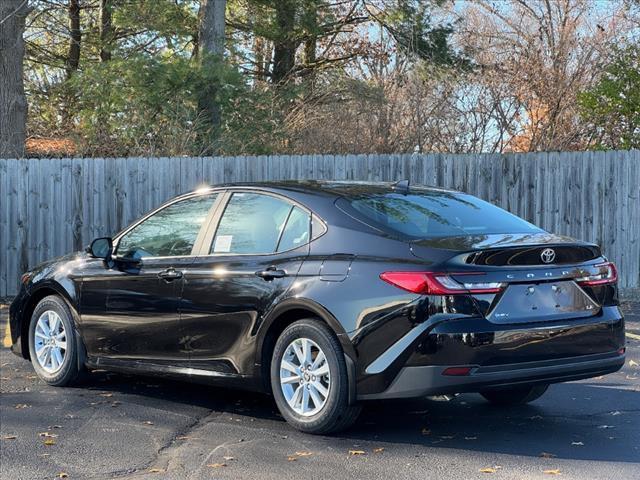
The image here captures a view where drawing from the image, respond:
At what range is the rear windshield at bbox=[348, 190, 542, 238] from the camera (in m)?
6.20

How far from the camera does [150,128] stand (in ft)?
60.1

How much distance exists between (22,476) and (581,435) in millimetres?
3240

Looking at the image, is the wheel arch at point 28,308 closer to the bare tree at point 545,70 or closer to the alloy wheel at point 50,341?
the alloy wheel at point 50,341

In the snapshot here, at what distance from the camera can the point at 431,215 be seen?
6492mm

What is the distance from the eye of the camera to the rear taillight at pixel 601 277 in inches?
236

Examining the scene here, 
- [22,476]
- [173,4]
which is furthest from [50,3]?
[22,476]

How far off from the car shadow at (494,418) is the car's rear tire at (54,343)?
0.24 meters

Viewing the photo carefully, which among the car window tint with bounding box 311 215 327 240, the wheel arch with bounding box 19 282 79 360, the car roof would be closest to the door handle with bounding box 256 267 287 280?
the car window tint with bounding box 311 215 327 240

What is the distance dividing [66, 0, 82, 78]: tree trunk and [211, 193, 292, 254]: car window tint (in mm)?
18801

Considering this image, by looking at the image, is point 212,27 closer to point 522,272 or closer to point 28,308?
point 28,308

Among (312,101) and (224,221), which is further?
(312,101)

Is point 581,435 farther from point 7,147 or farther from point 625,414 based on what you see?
point 7,147

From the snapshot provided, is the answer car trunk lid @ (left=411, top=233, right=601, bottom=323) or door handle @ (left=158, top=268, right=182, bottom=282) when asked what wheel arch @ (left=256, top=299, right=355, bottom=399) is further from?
door handle @ (left=158, top=268, right=182, bottom=282)

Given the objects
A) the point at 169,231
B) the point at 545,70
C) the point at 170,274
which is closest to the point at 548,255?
the point at 170,274
